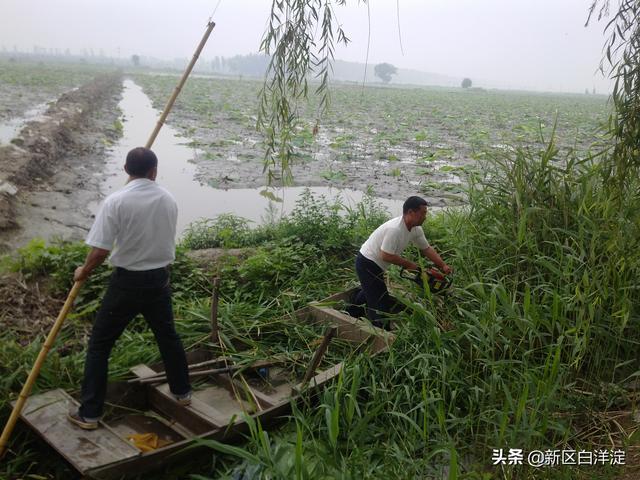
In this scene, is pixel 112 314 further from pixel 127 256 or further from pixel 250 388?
pixel 250 388

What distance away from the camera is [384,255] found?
468 cm

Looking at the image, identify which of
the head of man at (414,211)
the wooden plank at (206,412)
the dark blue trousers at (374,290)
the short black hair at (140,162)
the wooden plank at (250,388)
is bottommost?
the wooden plank at (250,388)

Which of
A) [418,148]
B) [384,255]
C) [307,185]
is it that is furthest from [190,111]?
[384,255]

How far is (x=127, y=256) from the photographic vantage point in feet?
10.5

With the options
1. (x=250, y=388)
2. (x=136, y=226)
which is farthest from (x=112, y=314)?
(x=250, y=388)

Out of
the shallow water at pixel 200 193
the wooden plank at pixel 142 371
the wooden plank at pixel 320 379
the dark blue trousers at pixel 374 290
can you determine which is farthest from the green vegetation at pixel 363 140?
the wooden plank at pixel 142 371

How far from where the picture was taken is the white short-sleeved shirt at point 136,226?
123 inches

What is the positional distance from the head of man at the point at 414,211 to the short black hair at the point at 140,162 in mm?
2183

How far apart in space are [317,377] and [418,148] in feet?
49.4

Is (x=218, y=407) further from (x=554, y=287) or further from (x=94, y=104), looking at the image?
(x=94, y=104)

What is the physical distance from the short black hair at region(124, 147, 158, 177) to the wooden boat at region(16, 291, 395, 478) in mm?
1464

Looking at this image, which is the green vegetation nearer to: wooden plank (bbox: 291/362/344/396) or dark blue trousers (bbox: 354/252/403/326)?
dark blue trousers (bbox: 354/252/403/326)

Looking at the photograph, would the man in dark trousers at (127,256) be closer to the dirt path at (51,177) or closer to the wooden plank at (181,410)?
the wooden plank at (181,410)

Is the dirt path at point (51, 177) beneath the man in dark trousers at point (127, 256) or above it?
beneath
